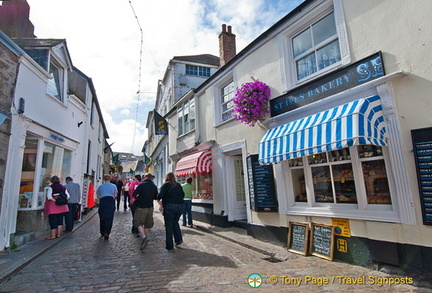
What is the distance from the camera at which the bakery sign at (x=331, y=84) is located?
474 centimetres

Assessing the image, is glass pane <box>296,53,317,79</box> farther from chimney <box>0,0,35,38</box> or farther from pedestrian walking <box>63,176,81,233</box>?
chimney <box>0,0,35,38</box>

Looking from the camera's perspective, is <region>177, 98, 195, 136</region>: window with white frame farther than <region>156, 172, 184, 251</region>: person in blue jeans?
Yes

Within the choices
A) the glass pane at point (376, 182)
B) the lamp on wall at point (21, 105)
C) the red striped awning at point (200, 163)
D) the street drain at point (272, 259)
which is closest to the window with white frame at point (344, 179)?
the glass pane at point (376, 182)

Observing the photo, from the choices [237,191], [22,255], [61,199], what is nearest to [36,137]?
[61,199]

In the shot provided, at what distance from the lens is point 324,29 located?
5992mm

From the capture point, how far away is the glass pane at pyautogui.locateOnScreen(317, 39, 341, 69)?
5664 mm

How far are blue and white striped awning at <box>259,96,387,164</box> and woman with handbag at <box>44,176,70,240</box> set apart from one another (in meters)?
6.12

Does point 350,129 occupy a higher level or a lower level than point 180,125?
lower

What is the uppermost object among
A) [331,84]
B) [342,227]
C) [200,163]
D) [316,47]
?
[316,47]

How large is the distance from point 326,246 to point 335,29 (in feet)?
15.4

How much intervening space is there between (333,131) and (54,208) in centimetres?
760

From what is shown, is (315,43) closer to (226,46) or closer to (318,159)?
(318,159)

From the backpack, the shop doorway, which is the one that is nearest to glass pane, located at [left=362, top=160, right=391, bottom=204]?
the shop doorway

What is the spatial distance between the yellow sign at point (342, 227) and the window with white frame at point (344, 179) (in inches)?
12.7
